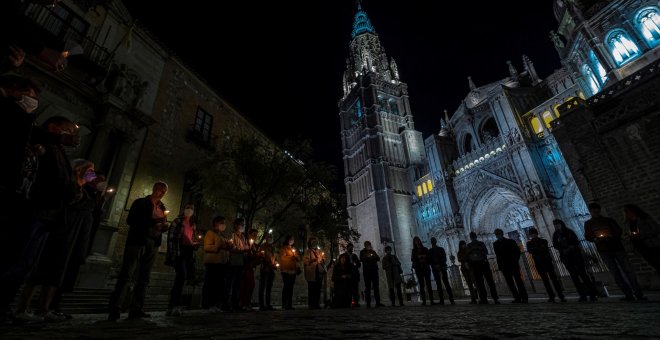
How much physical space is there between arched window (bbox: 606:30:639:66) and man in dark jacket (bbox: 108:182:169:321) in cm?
2248

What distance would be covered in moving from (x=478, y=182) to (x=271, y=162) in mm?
19787

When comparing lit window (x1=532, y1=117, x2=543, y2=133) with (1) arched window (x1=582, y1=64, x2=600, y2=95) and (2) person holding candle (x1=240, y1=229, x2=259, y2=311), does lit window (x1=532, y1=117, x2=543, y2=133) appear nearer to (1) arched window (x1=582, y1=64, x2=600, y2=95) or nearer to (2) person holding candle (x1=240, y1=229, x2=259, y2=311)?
(1) arched window (x1=582, y1=64, x2=600, y2=95)

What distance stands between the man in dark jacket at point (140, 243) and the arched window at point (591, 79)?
23353mm

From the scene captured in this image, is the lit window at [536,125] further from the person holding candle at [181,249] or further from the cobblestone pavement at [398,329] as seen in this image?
the person holding candle at [181,249]

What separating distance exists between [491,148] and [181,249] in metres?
25.8

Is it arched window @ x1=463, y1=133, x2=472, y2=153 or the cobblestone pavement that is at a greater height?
arched window @ x1=463, y1=133, x2=472, y2=153

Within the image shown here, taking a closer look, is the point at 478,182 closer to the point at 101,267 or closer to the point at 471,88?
the point at 471,88

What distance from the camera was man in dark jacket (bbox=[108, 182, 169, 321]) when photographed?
4211 mm

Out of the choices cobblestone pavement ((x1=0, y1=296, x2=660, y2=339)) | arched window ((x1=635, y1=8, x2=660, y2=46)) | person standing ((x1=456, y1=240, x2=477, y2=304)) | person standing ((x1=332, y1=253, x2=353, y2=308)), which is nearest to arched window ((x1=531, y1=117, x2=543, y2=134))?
arched window ((x1=635, y1=8, x2=660, y2=46))

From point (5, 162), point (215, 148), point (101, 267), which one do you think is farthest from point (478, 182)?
point (5, 162)

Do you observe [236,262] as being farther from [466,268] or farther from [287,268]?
[466,268]

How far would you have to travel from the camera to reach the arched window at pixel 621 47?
15094mm

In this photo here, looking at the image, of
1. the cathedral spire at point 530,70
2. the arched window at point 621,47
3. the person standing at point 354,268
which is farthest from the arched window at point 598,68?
the person standing at point 354,268

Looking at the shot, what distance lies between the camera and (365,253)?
8984 millimetres
